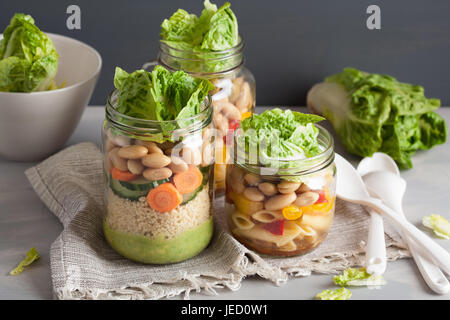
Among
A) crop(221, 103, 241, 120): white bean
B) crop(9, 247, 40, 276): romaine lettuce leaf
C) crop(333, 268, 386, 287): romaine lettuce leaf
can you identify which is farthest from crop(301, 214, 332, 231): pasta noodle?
crop(9, 247, 40, 276): romaine lettuce leaf

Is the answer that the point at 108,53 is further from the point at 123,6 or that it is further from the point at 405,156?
the point at 405,156

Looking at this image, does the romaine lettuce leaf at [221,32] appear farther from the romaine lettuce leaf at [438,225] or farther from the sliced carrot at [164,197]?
the romaine lettuce leaf at [438,225]

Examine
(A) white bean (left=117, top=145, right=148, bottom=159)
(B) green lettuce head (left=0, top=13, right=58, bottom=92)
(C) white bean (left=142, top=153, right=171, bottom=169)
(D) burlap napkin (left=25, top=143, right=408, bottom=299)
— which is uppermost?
(B) green lettuce head (left=0, top=13, right=58, bottom=92)

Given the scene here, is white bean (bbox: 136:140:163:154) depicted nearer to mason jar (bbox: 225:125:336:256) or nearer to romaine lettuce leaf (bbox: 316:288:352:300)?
mason jar (bbox: 225:125:336:256)

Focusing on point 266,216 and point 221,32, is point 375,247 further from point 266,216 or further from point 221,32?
point 221,32

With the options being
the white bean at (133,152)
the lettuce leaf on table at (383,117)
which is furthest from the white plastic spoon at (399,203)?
the white bean at (133,152)

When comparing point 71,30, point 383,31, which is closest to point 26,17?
point 71,30
